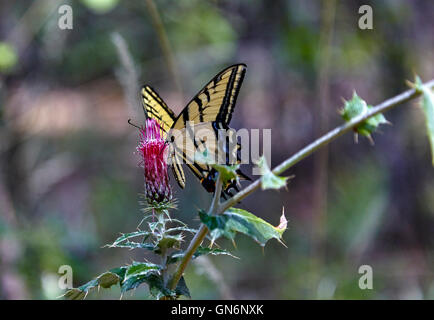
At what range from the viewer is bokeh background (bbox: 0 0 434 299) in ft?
9.98

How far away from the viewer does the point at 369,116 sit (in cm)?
104

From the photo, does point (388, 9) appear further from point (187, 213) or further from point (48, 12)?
point (48, 12)

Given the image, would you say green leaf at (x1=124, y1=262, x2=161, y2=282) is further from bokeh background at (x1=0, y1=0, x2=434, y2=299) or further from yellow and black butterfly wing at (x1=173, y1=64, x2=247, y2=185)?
bokeh background at (x1=0, y1=0, x2=434, y2=299)

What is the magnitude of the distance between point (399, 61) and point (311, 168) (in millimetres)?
2628

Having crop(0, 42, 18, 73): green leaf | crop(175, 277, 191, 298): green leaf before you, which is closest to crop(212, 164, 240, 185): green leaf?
crop(175, 277, 191, 298): green leaf

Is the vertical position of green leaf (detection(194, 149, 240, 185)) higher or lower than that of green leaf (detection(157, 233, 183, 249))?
higher

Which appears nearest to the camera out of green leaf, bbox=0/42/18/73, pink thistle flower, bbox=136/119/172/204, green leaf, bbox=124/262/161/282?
green leaf, bbox=124/262/161/282

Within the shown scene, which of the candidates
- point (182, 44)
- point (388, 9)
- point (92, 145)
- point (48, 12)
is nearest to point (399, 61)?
point (388, 9)

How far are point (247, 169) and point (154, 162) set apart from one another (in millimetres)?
3630

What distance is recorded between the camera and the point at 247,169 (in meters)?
4.97

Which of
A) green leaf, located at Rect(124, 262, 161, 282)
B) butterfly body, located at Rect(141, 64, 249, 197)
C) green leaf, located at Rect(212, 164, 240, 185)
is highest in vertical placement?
butterfly body, located at Rect(141, 64, 249, 197)

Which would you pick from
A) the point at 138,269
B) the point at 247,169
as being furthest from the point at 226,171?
the point at 247,169

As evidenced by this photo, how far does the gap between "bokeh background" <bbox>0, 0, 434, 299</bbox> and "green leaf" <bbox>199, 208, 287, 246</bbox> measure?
1.44 m

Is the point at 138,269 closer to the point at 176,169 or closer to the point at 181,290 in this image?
the point at 181,290
